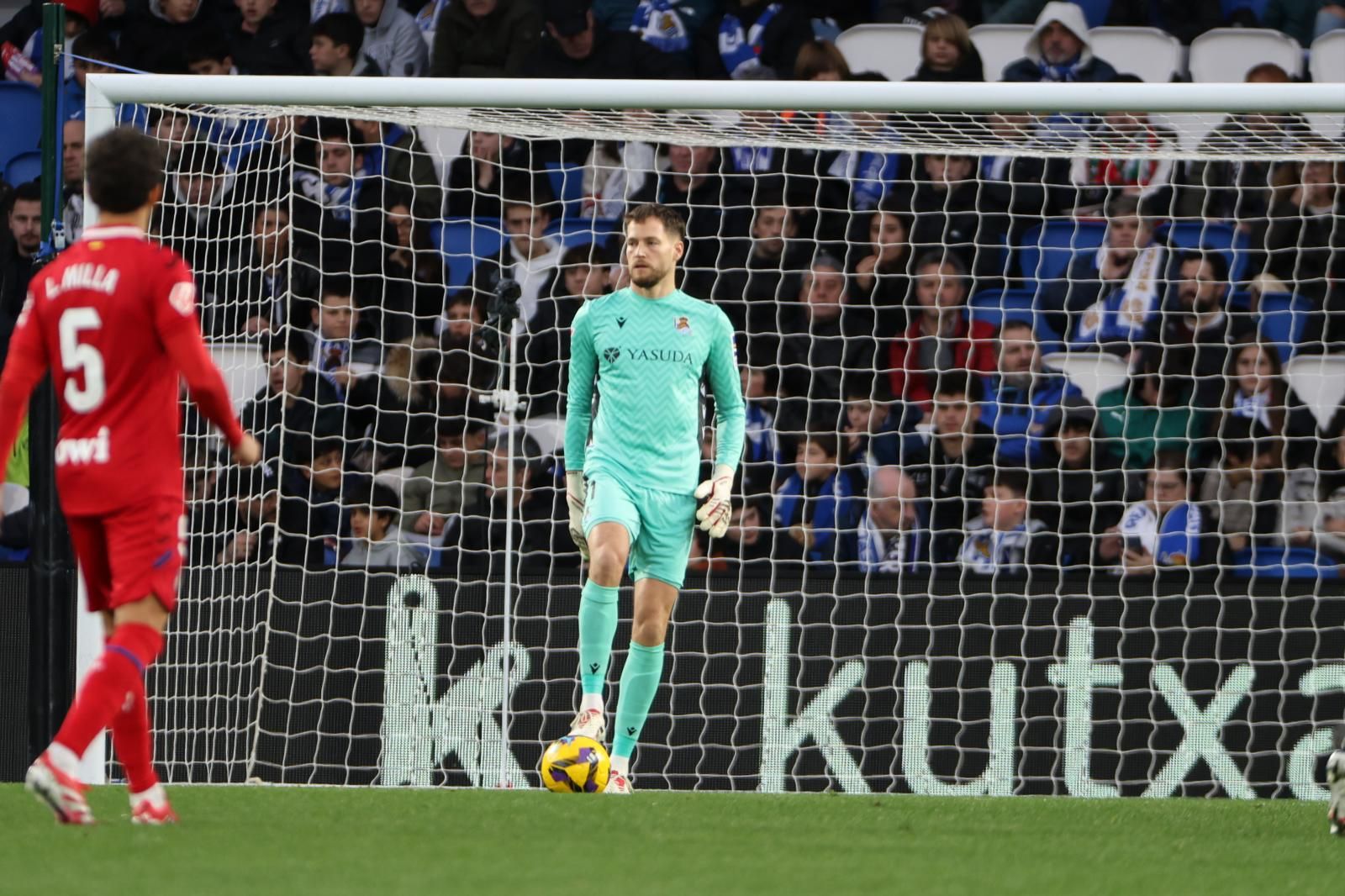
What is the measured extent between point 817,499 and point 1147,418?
147cm

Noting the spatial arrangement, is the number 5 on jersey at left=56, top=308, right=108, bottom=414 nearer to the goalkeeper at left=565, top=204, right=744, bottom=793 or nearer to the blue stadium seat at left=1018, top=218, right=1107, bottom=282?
the goalkeeper at left=565, top=204, right=744, bottom=793

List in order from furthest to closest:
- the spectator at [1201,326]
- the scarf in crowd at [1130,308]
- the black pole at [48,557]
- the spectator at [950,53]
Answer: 1. the spectator at [950,53]
2. the scarf in crowd at [1130,308]
3. the spectator at [1201,326]
4. the black pole at [48,557]

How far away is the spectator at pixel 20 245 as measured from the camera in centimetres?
938

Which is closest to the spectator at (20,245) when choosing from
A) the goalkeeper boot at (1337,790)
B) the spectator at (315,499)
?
the spectator at (315,499)

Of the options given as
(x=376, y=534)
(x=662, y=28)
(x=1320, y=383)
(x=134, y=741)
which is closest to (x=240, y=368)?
(x=376, y=534)

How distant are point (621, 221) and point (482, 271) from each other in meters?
0.71

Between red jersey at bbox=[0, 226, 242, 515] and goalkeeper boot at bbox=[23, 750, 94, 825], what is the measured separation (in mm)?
568

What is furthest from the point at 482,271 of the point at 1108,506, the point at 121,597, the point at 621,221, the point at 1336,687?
the point at 121,597

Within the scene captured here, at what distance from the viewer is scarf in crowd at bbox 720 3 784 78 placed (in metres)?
10.0

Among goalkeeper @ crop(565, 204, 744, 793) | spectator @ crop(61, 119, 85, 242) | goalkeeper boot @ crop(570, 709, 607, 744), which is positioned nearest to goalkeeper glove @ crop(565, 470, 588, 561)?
goalkeeper @ crop(565, 204, 744, 793)

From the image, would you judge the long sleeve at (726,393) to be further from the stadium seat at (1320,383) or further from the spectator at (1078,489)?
the stadium seat at (1320,383)

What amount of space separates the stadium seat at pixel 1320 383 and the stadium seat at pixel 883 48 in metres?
2.68

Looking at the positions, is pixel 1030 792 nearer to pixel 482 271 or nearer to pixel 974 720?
pixel 974 720

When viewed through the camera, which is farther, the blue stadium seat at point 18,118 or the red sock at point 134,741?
the blue stadium seat at point 18,118
